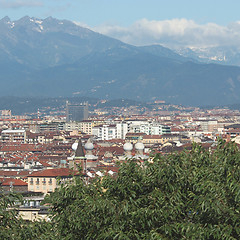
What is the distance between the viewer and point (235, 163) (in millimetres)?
20547

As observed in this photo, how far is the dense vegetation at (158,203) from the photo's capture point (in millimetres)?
18188

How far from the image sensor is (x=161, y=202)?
19203 millimetres

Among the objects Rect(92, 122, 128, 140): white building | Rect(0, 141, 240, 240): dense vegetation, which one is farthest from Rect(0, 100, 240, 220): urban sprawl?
Rect(0, 141, 240, 240): dense vegetation

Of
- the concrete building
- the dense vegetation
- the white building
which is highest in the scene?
the dense vegetation

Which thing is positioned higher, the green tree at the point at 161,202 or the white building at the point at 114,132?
the green tree at the point at 161,202

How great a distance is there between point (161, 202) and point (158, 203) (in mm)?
186

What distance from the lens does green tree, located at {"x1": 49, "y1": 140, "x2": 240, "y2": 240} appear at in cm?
1817

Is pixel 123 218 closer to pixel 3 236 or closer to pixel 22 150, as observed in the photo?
pixel 3 236

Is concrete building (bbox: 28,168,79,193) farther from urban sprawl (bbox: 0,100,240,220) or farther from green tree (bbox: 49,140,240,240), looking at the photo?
green tree (bbox: 49,140,240,240)

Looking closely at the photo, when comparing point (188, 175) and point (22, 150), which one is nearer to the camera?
point (188, 175)

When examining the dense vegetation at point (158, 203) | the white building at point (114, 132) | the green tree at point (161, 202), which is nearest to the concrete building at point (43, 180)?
the dense vegetation at point (158, 203)

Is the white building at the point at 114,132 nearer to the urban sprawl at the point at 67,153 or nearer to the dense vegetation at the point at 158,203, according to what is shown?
the urban sprawl at the point at 67,153

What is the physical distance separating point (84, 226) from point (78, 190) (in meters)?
1.60

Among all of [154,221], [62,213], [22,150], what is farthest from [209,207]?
[22,150]
